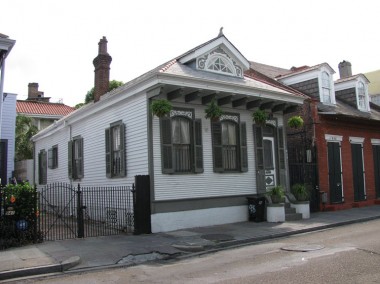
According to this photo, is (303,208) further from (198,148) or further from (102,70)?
(102,70)

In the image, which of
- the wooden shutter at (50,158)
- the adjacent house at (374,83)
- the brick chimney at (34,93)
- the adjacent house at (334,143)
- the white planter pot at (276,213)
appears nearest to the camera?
the white planter pot at (276,213)

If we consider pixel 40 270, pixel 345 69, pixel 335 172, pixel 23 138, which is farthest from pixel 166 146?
pixel 345 69

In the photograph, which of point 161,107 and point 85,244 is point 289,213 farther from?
point 85,244

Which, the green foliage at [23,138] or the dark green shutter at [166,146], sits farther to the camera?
the green foliage at [23,138]

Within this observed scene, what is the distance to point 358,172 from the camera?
2017 cm

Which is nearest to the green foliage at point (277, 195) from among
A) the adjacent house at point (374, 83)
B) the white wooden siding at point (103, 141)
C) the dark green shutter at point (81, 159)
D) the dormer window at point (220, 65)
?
the dormer window at point (220, 65)

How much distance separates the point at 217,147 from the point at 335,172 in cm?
736

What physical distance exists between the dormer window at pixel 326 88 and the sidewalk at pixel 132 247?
25.4 ft

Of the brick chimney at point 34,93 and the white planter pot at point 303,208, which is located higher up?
the brick chimney at point 34,93

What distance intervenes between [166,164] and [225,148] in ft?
9.23

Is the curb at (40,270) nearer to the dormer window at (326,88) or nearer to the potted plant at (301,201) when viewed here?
the potted plant at (301,201)

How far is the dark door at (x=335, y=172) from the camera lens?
1838 cm

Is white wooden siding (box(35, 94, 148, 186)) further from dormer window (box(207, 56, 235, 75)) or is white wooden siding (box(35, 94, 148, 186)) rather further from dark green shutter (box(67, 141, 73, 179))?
dormer window (box(207, 56, 235, 75))

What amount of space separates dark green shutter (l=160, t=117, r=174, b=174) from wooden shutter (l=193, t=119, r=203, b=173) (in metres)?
0.99
